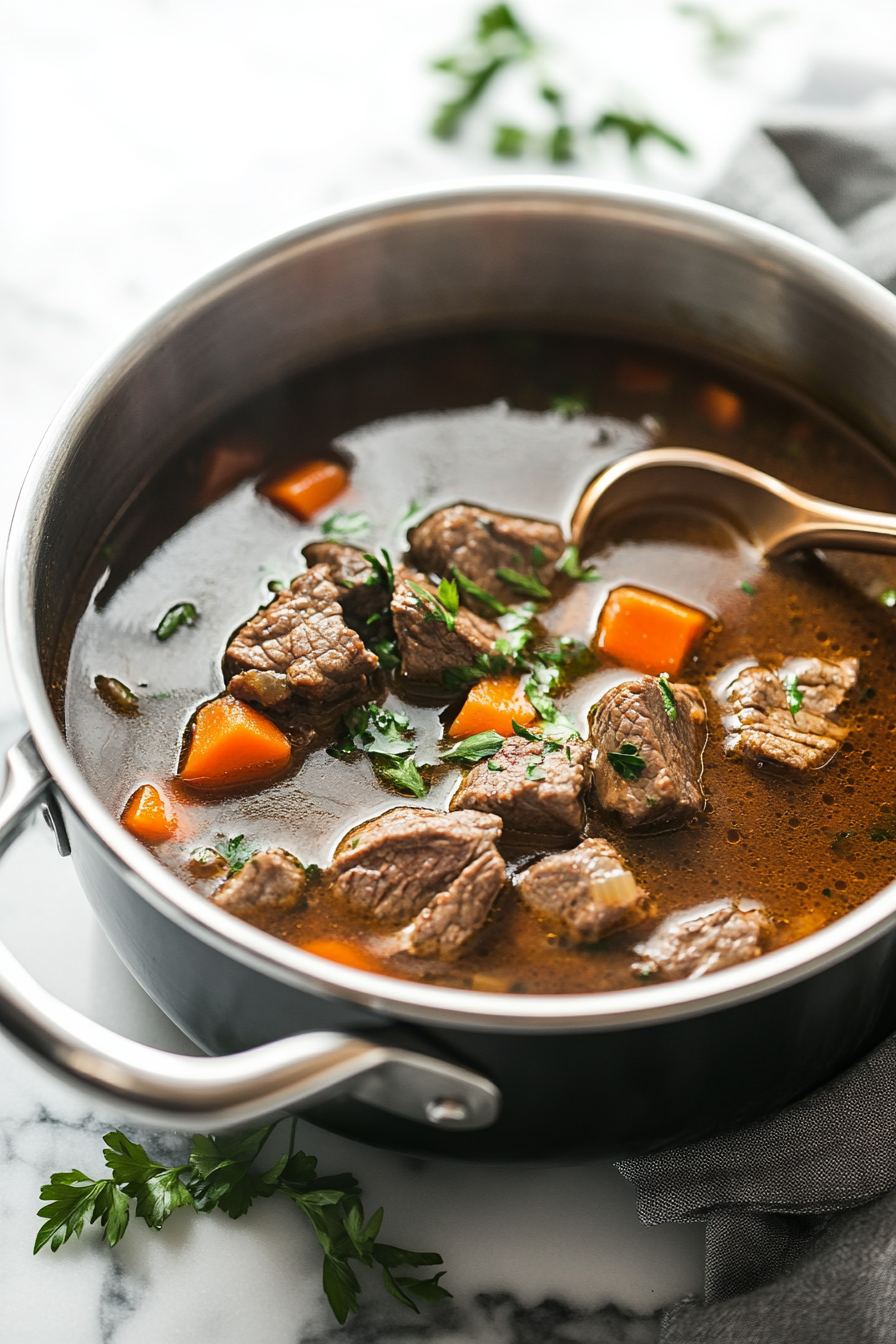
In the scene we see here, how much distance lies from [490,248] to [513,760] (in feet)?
4.64

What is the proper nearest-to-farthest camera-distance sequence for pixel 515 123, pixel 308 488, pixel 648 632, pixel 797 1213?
pixel 797 1213 < pixel 648 632 < pixel 308 488 < pixel 515 123

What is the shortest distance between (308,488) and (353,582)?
0.39 m

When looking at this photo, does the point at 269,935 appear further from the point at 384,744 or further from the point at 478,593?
the point at 478,593

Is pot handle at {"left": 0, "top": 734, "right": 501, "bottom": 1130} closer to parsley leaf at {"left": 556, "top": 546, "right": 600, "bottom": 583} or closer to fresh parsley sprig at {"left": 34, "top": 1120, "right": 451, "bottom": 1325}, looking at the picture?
fresh parsley sprig at {"left": 34, "top": 1120, "right": 451, "bottom": 1325}

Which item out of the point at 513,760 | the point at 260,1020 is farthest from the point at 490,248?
the point at 260,1020

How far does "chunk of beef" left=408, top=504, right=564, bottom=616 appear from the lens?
2.81 meters

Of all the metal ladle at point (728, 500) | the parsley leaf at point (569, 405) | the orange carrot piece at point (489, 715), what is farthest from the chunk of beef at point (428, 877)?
the parsley leaf at point (569, 405)

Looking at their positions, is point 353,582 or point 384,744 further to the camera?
point 353,582

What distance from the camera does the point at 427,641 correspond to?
2627 millimetres

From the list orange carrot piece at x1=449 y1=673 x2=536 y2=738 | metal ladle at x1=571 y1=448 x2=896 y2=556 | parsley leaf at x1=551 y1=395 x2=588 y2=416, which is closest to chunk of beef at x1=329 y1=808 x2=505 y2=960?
orange carrot piece at x1=449 y1=673 x2=536 y2=738

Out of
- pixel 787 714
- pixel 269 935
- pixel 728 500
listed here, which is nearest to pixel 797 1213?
pixel 787 714

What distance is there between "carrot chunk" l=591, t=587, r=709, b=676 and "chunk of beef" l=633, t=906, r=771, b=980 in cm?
57

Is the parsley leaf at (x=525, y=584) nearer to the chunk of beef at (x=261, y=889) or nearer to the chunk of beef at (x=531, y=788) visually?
the chunk of beef at (x=531, y=788)

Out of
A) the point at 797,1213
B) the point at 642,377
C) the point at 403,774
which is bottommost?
the point at 797,1213
